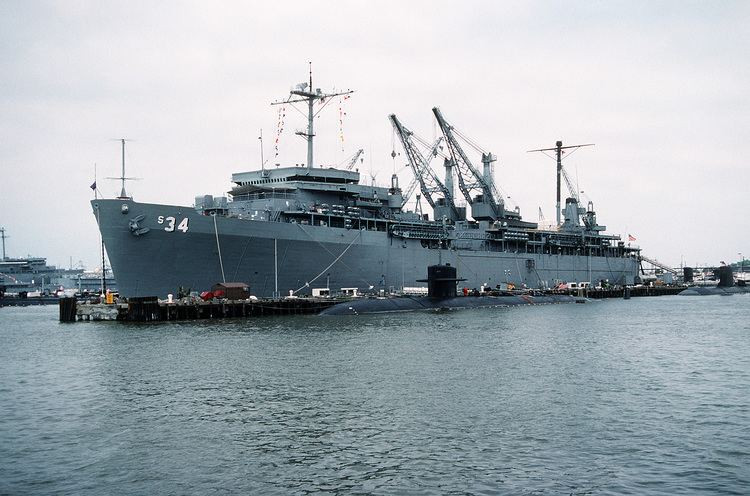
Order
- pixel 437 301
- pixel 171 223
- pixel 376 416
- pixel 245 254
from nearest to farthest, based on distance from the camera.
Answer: pixel 376 416 → pixel 171 223 → pixel 245 254 → pixel 437 301

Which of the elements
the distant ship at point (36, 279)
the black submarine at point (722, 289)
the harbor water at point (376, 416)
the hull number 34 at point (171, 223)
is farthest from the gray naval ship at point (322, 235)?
the distant ship at point (36, 279)

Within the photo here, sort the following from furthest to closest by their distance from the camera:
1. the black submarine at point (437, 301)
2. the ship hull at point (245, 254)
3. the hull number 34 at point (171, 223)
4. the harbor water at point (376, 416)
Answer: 1. the black submarine at point (437, 301)
2. the hull number 34 at point (171, 223)
3. the ship hull at point (245, 254)
4. the harbor water at point (376, 416)

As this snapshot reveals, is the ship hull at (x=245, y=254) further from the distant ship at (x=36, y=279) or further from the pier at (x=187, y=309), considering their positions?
the distant ship at (x=36, y=279)

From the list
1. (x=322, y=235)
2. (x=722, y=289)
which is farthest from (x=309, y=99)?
(x=722, y=289)

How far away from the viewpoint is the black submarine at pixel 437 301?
195 feet

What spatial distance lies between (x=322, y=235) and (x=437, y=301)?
14446mm

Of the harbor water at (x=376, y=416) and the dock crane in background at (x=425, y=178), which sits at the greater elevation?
the dock crane in background at (x=425, y=178)

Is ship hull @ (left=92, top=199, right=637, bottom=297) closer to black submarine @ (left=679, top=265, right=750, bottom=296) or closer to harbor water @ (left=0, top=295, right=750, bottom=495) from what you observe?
harbor water @ (left=0, top=295, right=750, bottom=495)

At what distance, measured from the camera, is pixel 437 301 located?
6725cm

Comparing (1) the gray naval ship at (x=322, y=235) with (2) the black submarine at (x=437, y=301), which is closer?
(1) the gray naval ship at (x=322, y=235)

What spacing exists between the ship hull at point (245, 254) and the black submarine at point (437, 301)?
4.11 meters

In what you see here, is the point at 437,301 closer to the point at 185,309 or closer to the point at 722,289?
the point at 185,309

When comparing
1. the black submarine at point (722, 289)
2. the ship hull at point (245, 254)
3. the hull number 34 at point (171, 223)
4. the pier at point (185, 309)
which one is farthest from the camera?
the black submarine at point (722, 289)

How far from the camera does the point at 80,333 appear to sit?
4866 cm
